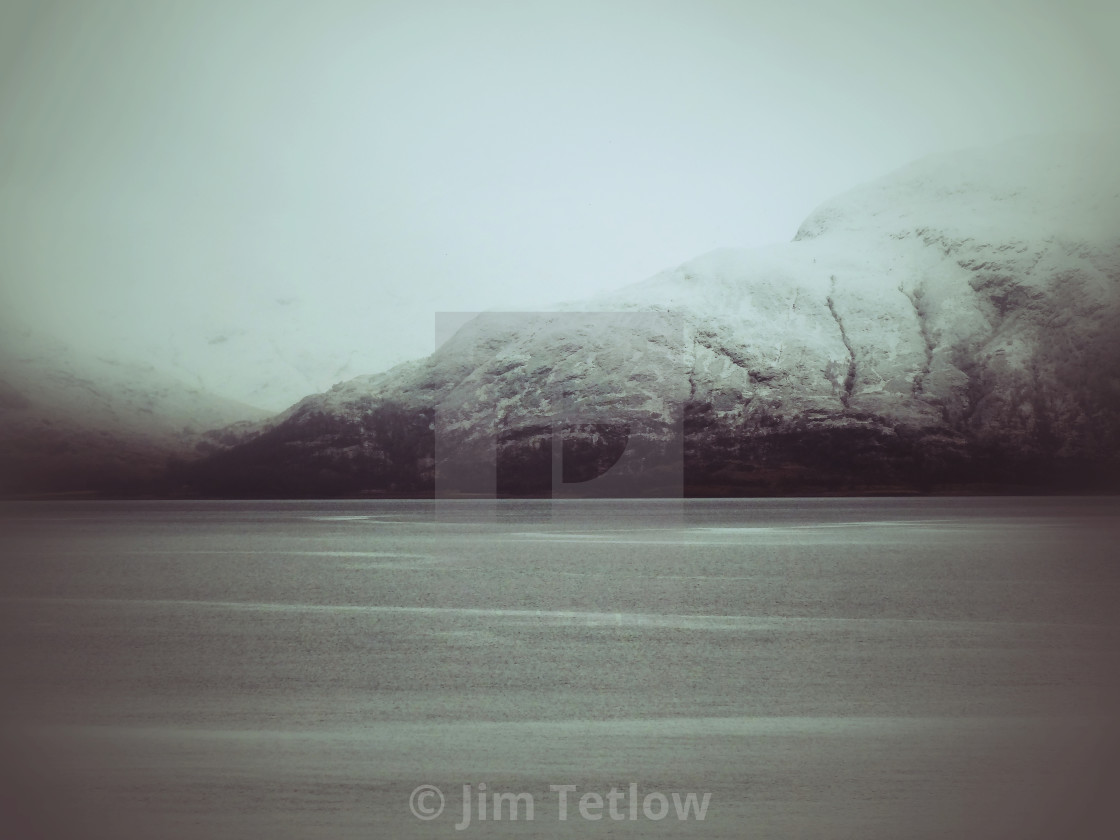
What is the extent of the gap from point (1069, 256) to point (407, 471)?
333ft

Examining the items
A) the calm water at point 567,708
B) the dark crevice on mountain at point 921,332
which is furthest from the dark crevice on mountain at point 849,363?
the calm water at point 567,708

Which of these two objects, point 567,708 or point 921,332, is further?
point 921,332

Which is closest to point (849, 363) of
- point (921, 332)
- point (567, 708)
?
point (921, 332)

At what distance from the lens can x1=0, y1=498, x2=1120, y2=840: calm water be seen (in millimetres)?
6473

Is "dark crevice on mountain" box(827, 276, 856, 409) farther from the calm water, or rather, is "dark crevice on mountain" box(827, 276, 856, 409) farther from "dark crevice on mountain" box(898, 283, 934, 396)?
the calm water

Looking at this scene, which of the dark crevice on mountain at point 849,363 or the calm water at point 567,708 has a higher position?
the dark crevice on mountain at point 849,363

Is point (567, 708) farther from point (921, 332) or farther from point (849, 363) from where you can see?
point (921, 332)

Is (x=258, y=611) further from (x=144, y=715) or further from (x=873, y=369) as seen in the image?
(x=873, y=369)

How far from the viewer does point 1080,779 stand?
23.1ft

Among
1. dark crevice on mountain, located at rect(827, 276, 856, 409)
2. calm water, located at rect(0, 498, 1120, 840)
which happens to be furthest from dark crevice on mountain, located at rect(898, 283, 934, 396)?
calm water, located at rect(0, 498, 1120, 840)

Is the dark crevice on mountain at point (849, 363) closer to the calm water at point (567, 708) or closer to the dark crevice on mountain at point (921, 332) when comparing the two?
the dark crevice on mountain at point (921, 332)

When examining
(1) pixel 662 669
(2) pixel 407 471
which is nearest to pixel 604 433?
(2) pixel 407 471

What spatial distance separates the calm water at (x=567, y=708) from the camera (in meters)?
6.47

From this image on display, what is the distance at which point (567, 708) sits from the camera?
377 inches
